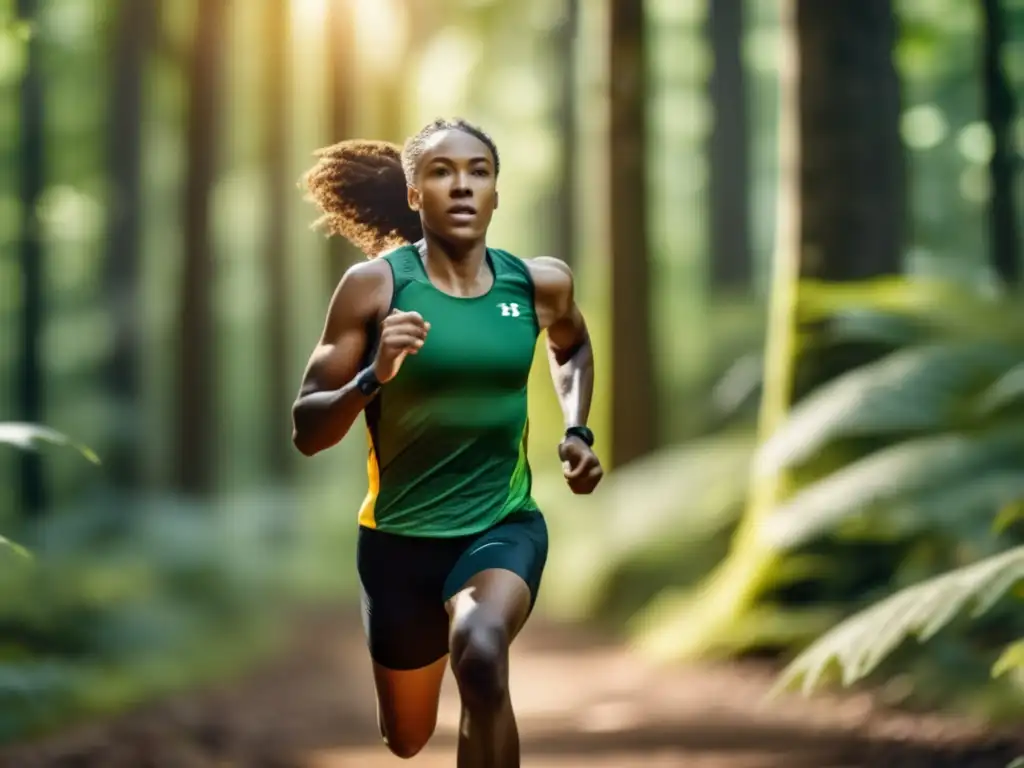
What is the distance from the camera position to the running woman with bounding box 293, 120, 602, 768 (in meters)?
3.76

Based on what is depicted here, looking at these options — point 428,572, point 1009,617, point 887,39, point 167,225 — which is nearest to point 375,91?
point 167,225

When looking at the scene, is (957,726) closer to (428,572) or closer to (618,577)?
(428,572)

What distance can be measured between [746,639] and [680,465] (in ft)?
9.96

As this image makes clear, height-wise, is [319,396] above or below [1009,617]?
above

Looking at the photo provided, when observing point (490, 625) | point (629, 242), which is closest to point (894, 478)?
point (490, 625)

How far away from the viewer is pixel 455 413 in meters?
4.07

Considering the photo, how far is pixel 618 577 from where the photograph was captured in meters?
12.5

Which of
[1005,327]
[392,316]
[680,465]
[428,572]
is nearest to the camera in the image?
[392,316]

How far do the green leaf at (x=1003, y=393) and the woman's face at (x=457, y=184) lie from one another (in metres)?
3.34

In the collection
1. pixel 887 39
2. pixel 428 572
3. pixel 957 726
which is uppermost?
pixel 887 39

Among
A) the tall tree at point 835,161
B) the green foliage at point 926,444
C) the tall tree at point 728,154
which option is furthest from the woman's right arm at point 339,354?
the tall tree at point 728,154

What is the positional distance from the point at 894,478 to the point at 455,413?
10.8ft

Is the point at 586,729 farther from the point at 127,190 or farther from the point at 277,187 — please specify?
the point at 277,187

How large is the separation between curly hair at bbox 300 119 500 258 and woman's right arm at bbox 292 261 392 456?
670 millimetres
